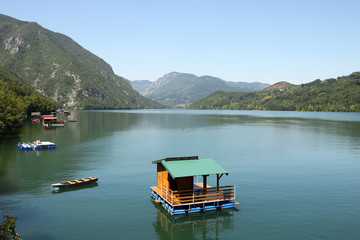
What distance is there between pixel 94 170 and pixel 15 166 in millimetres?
19006

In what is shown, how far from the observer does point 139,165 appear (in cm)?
6800

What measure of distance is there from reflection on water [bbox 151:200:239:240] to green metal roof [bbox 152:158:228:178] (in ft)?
18.4

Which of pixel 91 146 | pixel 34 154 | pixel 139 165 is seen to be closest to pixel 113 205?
pixel 139 165

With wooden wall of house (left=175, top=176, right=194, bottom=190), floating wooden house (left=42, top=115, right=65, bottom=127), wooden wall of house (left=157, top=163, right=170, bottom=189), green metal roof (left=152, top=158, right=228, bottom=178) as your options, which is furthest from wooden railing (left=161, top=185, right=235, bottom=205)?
floating wooden house (left=42, top=115, right=65, bottom=127)

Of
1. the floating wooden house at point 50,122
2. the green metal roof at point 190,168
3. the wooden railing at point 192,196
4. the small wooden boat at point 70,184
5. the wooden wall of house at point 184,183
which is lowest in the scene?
the small wooden boat at point 70,184

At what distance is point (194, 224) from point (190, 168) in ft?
23.2

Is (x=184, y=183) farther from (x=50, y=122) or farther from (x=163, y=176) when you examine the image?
(x=50, y=122)

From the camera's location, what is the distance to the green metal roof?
36.4 meters

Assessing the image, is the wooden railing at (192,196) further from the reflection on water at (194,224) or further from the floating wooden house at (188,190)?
the reflection on water at (194,224)

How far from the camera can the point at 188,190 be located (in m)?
36.7

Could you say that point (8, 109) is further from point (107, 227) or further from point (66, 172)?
point (107, 227)

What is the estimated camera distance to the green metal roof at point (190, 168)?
36.4m

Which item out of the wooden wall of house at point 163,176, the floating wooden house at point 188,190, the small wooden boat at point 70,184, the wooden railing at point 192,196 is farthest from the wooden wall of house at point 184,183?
the small wooden boat at point 70,184

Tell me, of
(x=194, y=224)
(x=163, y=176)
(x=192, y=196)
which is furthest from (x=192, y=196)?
(x=163, y=176)
